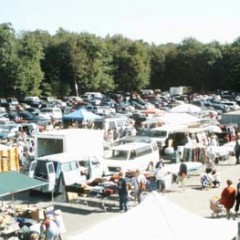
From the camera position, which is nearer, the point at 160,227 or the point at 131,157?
the point at 160,227

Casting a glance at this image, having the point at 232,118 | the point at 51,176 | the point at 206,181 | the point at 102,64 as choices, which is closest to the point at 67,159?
the point at 51,176

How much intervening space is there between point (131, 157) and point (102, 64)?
47.3 meters

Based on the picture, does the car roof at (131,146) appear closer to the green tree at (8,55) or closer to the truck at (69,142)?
the truck at (69,142)

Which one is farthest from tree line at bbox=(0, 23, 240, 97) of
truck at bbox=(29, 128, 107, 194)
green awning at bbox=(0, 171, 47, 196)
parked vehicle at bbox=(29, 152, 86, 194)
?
green awning at bbox=(0, 171, 47, 196)

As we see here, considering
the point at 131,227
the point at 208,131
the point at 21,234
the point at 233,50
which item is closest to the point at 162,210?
the point at 131,227

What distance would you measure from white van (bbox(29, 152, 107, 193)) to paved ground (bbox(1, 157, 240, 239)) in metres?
0.71

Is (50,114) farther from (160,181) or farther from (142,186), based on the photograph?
(142,186)

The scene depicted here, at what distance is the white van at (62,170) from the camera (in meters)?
18.5

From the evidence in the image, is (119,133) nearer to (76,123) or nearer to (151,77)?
(76,123)

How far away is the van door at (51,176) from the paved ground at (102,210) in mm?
524

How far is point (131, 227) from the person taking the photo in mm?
9953

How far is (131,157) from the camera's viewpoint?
22.4m

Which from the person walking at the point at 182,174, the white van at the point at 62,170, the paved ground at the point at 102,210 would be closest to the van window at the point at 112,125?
the paved ground at the point at 102,210

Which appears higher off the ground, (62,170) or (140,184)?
(62,170)
